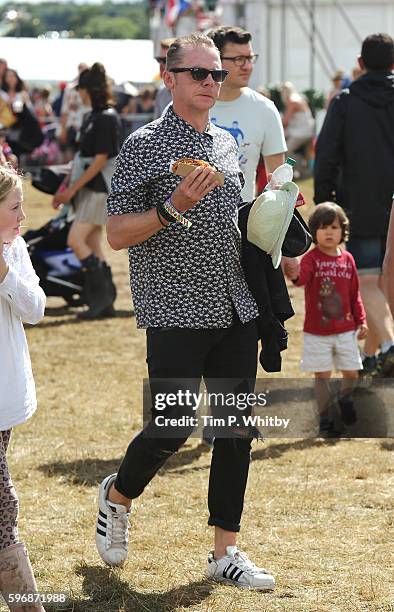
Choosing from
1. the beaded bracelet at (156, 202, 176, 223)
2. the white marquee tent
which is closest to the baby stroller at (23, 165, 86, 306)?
the beaded bracelet at (156, 202, 176, 223)

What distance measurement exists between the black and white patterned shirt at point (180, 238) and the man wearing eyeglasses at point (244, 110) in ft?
5.60

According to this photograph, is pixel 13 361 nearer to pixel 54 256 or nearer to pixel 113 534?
pixel 113 534

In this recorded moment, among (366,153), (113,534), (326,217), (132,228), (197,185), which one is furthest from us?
(366,153)

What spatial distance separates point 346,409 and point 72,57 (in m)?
24.5

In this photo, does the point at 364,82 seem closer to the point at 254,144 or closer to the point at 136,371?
the point at 254,144

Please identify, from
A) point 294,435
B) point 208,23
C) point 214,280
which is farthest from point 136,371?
point 208,23

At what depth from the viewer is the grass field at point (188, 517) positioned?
14.2 feet

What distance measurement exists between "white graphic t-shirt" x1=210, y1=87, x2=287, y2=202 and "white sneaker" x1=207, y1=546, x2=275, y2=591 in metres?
2.16

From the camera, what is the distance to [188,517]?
17.4 ft

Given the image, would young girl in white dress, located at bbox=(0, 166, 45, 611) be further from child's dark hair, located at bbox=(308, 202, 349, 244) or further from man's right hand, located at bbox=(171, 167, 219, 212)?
child's dark hair, located at bbox=(308, 202, 349, 244)

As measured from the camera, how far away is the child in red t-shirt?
21.5 feet

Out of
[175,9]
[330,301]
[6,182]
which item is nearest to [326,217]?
[330,301]

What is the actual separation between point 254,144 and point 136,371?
2.86m

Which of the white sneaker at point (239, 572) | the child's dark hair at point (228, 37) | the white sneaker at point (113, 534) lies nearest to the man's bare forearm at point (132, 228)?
the white sneaker at point (113, 534)
